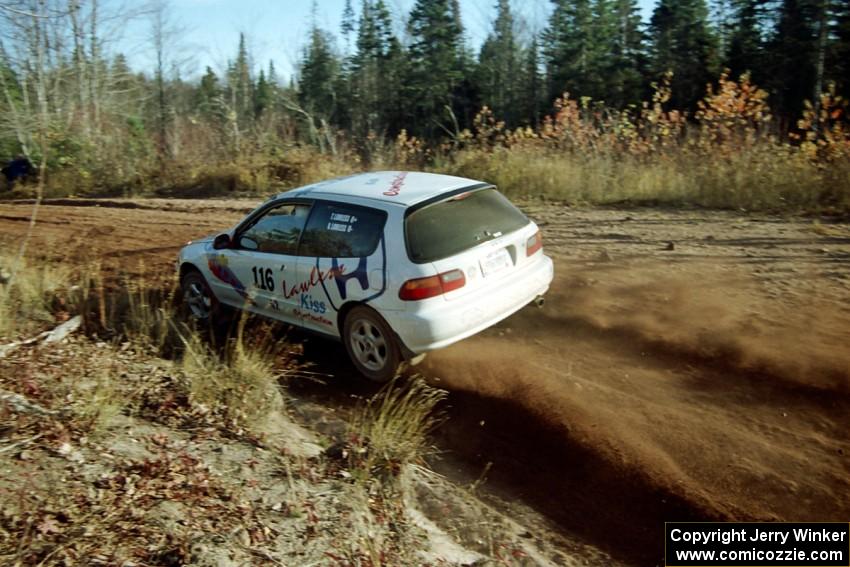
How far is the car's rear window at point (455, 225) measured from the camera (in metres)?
5.30

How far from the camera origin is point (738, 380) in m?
5.16

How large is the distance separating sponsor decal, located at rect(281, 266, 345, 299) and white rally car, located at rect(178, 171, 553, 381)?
10 mm

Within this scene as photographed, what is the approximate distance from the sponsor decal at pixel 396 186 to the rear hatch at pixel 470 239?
0.41 metres

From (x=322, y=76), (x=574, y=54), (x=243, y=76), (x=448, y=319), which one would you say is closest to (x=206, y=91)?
(x=322, y=76)

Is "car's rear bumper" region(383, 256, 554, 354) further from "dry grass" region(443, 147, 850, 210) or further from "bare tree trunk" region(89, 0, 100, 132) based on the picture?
"bare tree trunk" region(89, 0, 100, 132)

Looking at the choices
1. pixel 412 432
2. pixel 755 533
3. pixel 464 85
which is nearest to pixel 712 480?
pixel 755 533

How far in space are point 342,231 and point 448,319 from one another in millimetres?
1344

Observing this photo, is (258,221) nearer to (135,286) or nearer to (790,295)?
(135,286)

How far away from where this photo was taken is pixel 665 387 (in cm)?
518

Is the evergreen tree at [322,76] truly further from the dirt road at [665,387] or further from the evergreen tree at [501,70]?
the dirt road at [665,387]

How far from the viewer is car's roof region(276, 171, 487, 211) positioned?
565cm

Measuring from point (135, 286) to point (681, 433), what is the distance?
656 cm

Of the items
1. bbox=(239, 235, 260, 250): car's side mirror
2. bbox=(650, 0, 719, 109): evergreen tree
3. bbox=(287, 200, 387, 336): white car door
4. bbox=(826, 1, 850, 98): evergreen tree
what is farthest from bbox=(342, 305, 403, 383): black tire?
bbox=(650, 0, 719, 109): evergreen tree

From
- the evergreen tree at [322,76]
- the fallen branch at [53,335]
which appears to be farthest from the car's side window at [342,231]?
the evergreen tree at [322,76]
